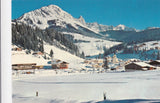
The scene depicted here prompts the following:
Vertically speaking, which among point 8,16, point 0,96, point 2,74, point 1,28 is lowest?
point 0,96

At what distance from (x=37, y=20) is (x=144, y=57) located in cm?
16149

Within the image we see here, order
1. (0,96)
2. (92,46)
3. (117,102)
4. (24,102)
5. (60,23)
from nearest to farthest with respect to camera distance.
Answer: (0,96) → (117,102) → (24,102) → (92,46) → (60,23)

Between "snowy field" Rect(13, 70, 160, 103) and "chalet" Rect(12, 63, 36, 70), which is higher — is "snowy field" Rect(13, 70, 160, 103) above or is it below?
below

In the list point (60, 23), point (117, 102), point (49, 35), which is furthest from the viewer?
point (60, 23)

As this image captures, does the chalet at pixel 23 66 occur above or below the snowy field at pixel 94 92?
above

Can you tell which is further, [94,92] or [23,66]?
[23,66]

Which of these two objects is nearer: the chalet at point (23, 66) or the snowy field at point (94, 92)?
the snowy field at point (94, 92)

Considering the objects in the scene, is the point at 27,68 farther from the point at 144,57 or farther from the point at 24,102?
the point at 144,57

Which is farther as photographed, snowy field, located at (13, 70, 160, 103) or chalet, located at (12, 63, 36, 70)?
chalet, located at (12, 63, 36, 70)

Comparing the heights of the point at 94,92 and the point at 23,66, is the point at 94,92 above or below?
below

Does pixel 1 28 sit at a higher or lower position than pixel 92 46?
lower

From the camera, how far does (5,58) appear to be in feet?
6.43

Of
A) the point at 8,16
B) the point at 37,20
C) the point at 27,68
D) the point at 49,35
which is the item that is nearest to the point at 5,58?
the point at 8,16

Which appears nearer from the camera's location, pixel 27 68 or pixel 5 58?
pixel 5 58
